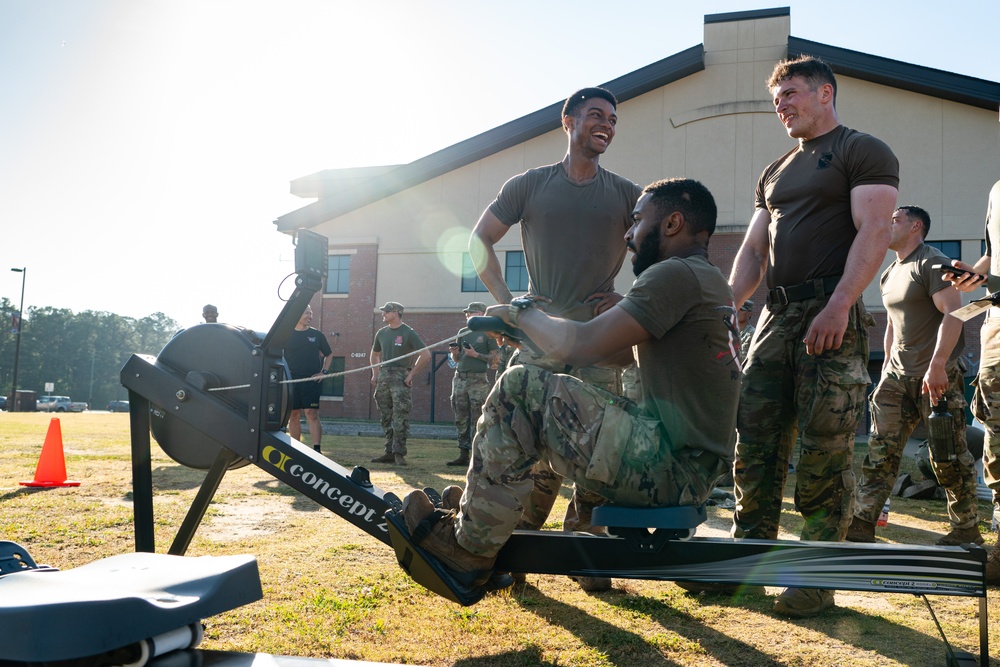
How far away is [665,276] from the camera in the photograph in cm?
244

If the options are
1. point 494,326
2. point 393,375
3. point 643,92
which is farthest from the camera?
point 643,92

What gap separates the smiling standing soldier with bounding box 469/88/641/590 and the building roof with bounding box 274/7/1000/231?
18317 mm

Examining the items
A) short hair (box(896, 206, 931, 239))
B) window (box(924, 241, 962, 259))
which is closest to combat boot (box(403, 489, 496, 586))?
short hair (box(896, 206, 931, 239))

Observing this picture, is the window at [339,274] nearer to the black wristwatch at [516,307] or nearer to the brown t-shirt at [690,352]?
the black wristwatch at [516,307]

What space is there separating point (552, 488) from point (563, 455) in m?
1.19

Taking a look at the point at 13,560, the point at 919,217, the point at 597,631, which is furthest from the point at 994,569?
the point at 13,560

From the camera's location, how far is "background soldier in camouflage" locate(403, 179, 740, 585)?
238 cm

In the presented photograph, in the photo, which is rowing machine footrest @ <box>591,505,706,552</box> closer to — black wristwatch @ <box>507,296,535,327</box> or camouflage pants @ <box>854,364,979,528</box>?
black wristwatch @ <box>507,296,535,327</box>

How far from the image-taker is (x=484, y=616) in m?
3.16

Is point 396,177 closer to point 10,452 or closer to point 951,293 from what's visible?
point 10,452

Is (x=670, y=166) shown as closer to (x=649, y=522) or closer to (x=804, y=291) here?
(x=804, y=291)

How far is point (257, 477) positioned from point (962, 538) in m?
6.41

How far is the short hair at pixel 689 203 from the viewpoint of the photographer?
264 centimetres

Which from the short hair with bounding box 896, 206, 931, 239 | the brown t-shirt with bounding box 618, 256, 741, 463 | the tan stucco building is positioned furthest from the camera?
the tan stucco building
